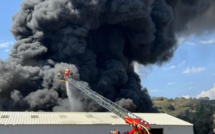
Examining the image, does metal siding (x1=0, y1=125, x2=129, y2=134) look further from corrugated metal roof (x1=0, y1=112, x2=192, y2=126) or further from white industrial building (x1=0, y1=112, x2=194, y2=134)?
corrugated metal roof (x1=0, y1=112, x2=192, y2=126)

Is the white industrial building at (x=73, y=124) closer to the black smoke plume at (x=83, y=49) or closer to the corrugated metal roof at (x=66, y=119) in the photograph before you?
the corrugated metal roof at (x=66, y=119)

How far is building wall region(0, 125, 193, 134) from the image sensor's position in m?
42.0

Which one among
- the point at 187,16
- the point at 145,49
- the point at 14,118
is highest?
the point at 187,16

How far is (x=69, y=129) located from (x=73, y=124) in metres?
0.65

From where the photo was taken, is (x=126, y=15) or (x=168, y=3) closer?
(x=126, y=15)

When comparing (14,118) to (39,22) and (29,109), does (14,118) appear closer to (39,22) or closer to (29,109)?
(29,109)

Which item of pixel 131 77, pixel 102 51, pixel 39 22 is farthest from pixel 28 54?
pixel 131 77

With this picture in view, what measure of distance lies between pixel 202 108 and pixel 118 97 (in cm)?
1620

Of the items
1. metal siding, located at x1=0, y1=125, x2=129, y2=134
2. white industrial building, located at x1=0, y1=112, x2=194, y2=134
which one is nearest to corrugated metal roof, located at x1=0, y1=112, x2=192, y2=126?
white industrial building, located at x1=0, y1=112, x2=194, y2=134

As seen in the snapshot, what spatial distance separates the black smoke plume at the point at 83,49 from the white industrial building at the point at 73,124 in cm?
1060

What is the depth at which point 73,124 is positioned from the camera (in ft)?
146

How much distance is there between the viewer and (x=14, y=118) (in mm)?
45812

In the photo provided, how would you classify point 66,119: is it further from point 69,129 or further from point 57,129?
point 57,129

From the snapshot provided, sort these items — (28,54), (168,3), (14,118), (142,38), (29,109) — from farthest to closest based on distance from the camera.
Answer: (168,3) → (142,38) → (28,54) → (29,109) → (14,118)
